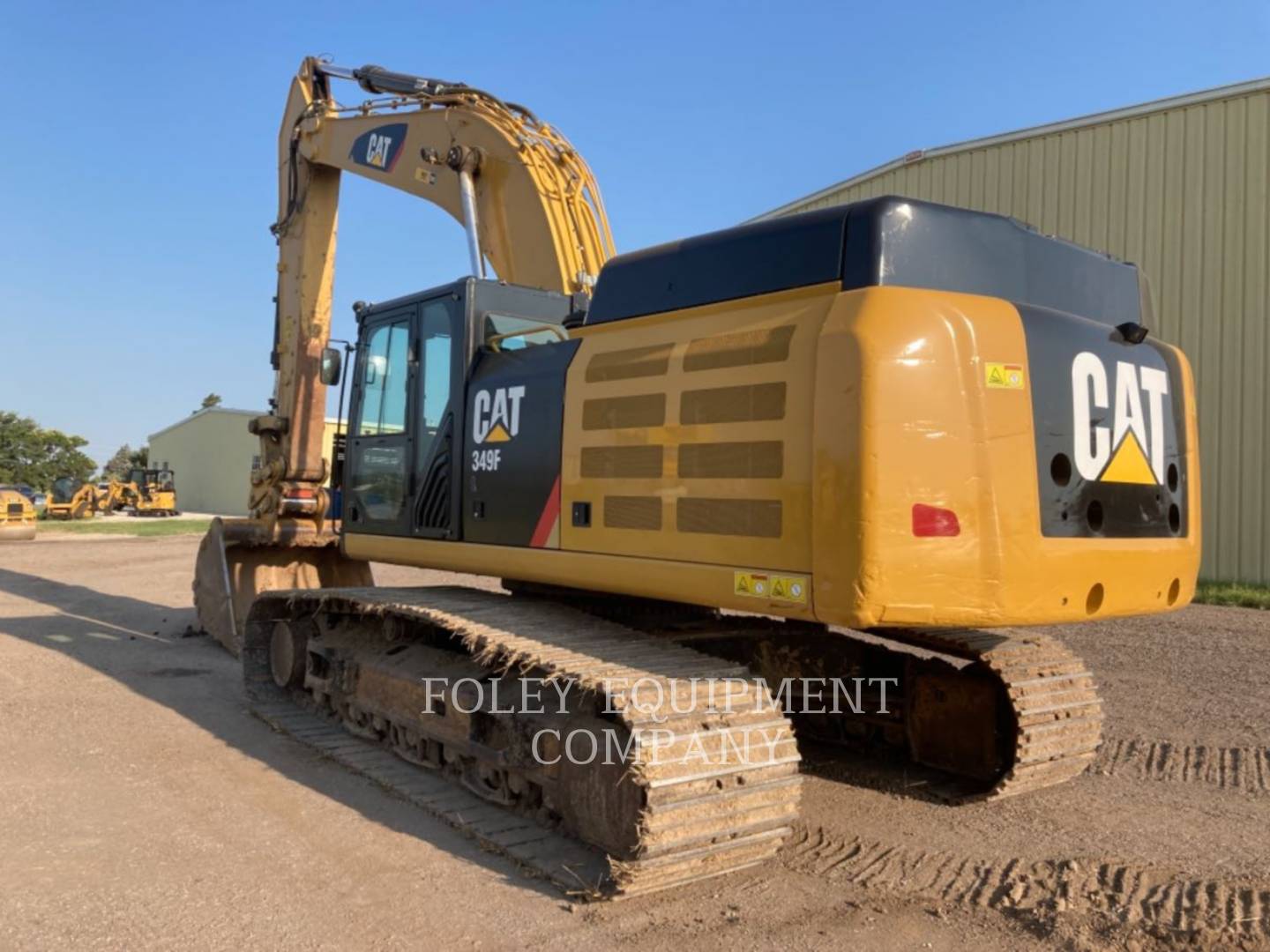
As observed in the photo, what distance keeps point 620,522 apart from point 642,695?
0.90m

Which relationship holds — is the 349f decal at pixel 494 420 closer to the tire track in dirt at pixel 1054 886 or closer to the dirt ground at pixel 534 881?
the dirt ground at pixel 534 881

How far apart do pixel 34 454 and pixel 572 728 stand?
62710mm

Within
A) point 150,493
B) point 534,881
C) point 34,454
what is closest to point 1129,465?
point 534,881

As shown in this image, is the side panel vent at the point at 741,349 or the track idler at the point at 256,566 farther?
the track idler at the point at 256,566

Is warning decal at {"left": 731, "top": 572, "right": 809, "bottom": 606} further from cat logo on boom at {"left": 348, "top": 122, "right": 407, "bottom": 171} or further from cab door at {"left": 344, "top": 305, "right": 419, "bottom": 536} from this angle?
cat logo on boom at {"left": 348, "top": 122, "right": 407, "bottom": 171}

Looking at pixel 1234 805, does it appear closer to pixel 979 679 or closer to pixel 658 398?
pixel 979 679

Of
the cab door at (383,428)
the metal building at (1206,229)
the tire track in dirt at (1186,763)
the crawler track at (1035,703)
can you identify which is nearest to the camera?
the crawler track at (1035,703)

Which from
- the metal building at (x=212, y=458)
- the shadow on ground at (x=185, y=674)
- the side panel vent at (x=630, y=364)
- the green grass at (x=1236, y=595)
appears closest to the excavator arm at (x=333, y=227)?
the shadow on ground at (x=185, y=674)

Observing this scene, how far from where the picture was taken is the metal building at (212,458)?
150 ft

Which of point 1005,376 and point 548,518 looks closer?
point 1005,376

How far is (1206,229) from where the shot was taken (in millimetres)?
13367

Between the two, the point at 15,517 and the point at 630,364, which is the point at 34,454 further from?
the point at 630,364

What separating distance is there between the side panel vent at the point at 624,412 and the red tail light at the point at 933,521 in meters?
1.25

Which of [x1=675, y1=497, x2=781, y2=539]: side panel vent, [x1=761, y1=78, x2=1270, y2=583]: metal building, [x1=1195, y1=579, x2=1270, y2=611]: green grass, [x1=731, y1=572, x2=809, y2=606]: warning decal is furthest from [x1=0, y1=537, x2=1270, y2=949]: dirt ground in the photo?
[x1=761, y1=78, x2=1270, y2=583]: metal building
